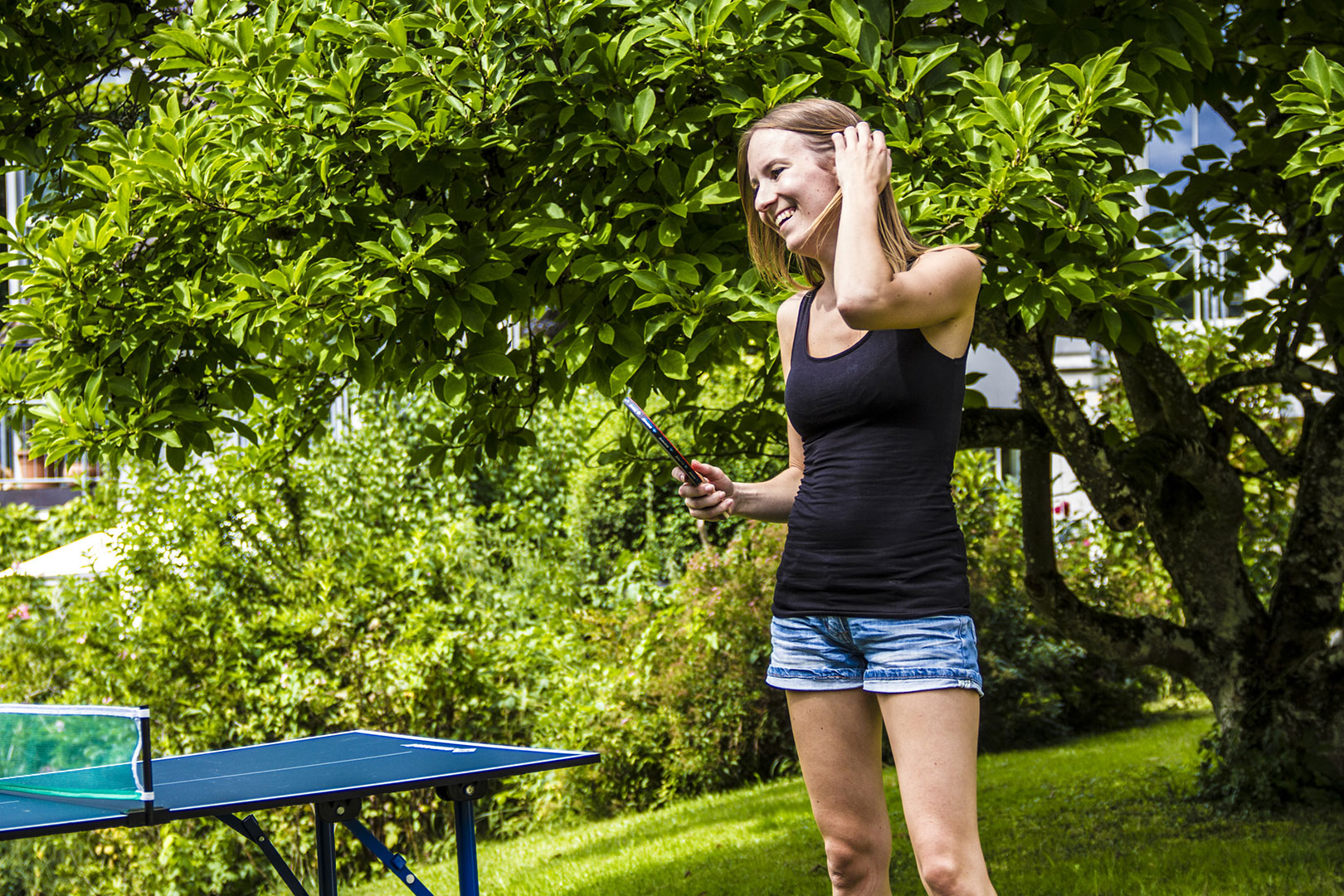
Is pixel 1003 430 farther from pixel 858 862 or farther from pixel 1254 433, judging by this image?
pixel 858 862

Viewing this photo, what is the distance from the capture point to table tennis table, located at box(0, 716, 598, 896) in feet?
7.75

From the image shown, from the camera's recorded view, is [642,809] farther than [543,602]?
No

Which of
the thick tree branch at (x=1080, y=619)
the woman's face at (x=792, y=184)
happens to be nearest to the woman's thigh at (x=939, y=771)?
the woman's face at (x=792, y=184)

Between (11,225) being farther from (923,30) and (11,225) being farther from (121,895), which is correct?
(121,895)

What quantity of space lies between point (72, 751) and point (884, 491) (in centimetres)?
184

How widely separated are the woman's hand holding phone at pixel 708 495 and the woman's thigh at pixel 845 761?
41 cm

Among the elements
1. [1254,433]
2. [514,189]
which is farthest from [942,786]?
[1254,433]

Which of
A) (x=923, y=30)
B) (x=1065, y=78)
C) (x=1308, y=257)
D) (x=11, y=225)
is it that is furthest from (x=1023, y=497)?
(x=11, y=225)

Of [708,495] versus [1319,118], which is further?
[1319,118]

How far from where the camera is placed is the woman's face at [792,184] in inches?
91.0

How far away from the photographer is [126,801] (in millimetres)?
2377

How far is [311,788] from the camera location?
2600mm

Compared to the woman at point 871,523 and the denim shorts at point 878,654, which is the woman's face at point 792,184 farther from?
the denim shorts at point 878,654

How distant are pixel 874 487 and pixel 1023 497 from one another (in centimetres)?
419
